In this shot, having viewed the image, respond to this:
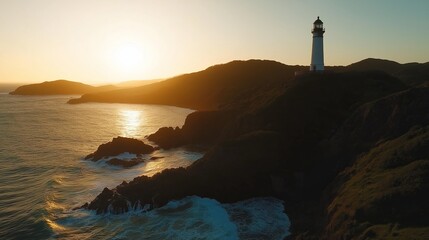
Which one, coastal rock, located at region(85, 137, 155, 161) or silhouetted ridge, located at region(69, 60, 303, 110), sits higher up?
silhouetted ridge, located at region(69, 60, 303, 110)

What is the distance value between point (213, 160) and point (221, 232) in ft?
25.2

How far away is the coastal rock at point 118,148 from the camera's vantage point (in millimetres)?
43375

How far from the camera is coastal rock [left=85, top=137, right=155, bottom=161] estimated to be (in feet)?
142

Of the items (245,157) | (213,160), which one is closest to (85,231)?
(213,160)

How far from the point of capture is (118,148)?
4466 centimetres

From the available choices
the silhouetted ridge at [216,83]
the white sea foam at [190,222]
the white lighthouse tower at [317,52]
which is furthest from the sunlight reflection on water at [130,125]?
the white sea foam at [190,222]

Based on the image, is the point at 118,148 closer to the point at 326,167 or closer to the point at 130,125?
the point at 326,167

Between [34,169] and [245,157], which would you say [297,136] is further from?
[34,169]

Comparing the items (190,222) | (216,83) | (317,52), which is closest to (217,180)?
(190,222)

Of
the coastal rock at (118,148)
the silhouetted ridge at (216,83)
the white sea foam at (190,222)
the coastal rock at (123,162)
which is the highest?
the silhouetted ridge at (216,83)

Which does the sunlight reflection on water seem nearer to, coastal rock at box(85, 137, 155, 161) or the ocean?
coastal rock at box(85, 137, 155, 161)

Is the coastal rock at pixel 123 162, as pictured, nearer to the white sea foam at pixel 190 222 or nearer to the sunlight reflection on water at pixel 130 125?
the white sea foam at pixel 190 222

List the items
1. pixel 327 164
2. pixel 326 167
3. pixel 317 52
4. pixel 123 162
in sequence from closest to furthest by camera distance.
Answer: pixel 326 167
pixel 327 164
pixel 123 162
pixel 317 52

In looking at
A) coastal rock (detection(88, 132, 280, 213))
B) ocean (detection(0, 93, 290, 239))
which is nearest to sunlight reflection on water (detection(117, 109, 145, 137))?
ocean (detection(0, 93, 290, 239))
